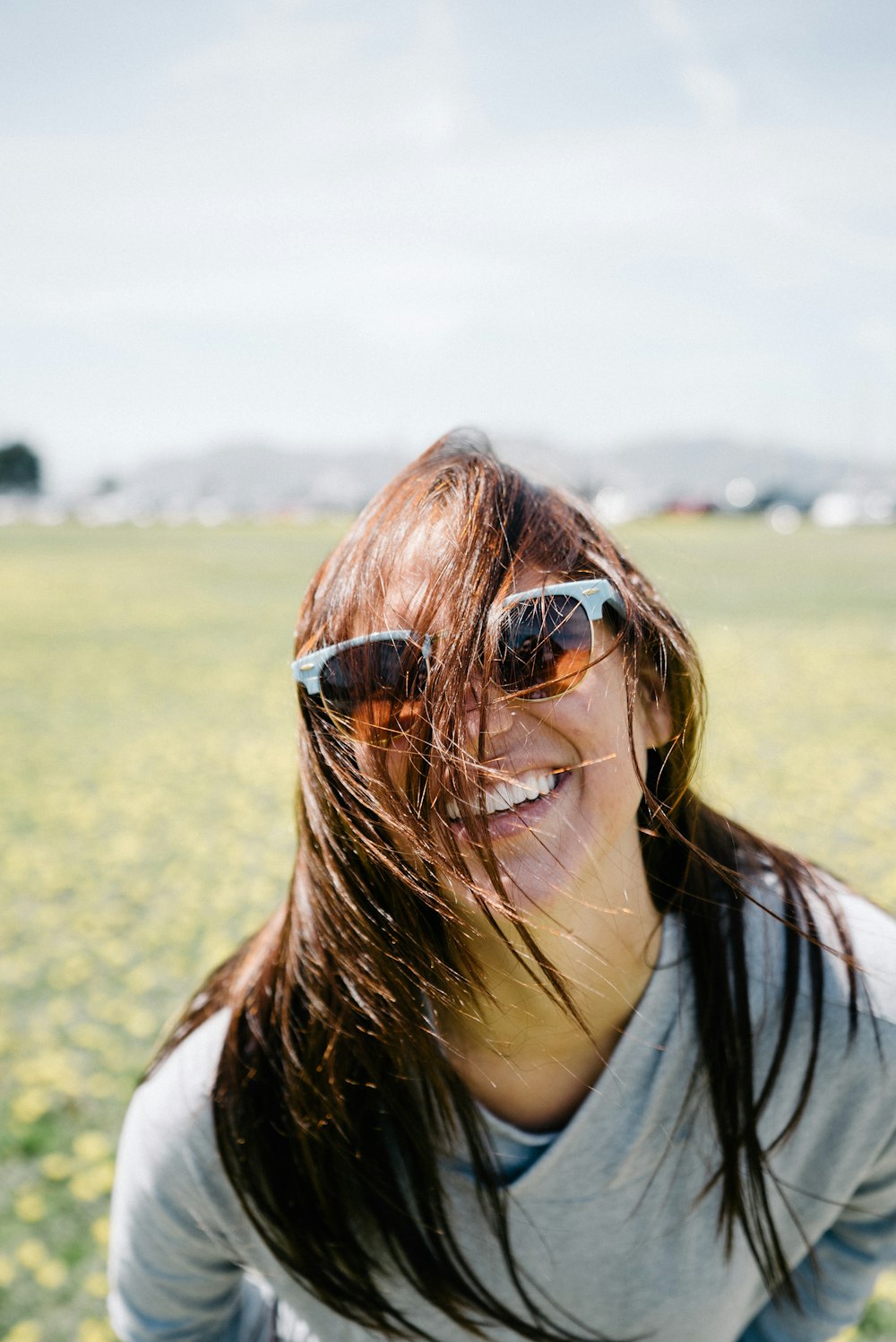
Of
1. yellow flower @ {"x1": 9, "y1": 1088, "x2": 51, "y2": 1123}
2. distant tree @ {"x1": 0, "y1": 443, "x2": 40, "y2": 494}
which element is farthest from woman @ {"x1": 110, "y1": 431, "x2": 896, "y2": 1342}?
distant tree @ {"x1": 0, "y1": 443, "x2": 40, "y2": 494}

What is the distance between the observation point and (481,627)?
4.18 ft

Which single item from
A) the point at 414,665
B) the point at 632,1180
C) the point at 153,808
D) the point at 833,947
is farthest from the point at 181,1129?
the point at 153,808

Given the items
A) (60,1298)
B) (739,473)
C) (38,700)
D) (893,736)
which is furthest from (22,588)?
(739,473)

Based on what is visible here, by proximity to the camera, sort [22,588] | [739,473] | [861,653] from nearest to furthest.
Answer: [861,653] < [22,588] < [739,473]

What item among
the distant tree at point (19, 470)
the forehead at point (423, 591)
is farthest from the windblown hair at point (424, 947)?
the distant tree at point (19, 470)

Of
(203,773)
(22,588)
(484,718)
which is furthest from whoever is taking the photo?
(22,588)

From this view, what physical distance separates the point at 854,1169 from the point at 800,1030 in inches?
12.9

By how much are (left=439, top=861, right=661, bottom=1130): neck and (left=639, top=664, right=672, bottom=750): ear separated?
219mm

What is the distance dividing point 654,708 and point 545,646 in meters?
0.29

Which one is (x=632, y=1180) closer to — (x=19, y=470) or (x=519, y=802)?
(x=519, y=802)

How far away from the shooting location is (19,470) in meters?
76.8

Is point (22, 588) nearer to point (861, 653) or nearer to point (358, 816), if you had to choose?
point (861, 653)

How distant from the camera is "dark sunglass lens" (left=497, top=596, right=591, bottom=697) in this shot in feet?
4.24

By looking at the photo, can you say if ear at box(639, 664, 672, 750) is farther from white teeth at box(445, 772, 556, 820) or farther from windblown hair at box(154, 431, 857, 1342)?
white teeth at box(445, 772, 556, 820)
